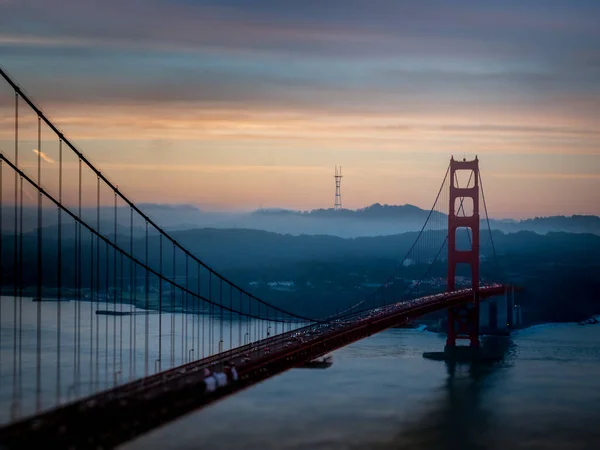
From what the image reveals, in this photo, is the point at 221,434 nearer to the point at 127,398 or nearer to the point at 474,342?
the point at 127,398

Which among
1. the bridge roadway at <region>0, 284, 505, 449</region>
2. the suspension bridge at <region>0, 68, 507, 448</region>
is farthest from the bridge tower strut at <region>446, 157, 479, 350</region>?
the bridge roadway at <region>0, 284, 505, 449</region>

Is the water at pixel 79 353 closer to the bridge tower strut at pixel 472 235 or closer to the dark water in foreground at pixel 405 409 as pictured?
the dark water in foreground at pixel 405 409

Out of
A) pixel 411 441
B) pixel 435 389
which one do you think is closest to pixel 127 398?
pixel 411 441

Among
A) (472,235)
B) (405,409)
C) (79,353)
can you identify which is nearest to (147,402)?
(405,409)

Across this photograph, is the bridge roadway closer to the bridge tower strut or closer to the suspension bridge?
the suspension bridge

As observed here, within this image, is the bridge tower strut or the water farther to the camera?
the bridge tower strut

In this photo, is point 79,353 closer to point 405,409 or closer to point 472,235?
point 405,409
